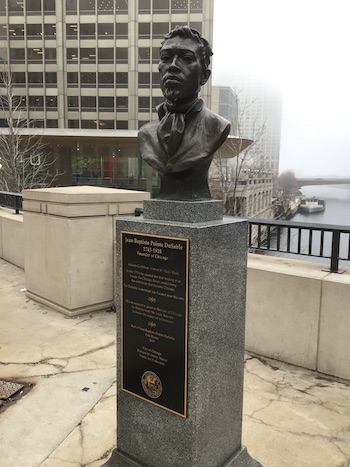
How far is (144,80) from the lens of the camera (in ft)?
157

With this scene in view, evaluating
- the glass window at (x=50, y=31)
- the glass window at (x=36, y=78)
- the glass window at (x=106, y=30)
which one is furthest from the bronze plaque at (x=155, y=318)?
the glass window at (x=50, y=31)

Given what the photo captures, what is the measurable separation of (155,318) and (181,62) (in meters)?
1.68

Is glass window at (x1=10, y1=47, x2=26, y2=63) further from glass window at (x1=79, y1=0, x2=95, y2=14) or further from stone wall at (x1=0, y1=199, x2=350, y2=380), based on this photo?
stone wall at (x1=0, y1=199, x2=350, y2=380)

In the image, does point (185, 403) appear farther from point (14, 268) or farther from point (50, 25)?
point (50, 25)

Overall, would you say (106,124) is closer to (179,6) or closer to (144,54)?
(144,54)

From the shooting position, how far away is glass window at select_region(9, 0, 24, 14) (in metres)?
49.0

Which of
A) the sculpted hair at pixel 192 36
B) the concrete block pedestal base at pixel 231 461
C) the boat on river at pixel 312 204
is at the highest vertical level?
the sculpted hair at pixel 192 36

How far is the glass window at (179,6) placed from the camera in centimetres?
4681

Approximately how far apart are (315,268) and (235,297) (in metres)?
2.24

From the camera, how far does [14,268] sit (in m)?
8.95

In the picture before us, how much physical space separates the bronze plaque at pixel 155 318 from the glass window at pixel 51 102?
50.3 meters

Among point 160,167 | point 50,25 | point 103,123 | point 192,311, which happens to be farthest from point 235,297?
point 50,25

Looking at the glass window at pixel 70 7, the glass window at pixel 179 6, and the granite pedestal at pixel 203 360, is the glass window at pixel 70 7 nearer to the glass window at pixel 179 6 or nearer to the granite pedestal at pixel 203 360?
the glass window at pixel 179 6

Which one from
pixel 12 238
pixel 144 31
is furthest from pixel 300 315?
pixel 144 31
